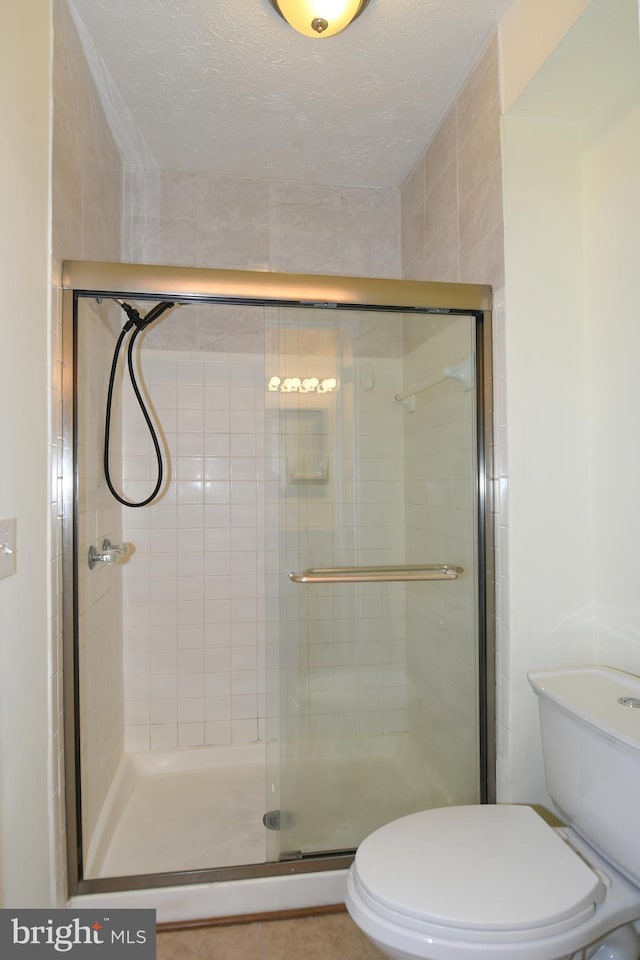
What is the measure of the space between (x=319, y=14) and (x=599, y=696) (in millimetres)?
1857

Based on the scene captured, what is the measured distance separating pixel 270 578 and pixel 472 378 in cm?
88

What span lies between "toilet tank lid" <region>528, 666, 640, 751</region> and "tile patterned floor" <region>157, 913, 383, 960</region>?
0.82 m

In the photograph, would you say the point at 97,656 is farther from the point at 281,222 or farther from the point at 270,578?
the point at 281,222

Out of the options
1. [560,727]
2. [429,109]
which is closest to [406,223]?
[429,109]

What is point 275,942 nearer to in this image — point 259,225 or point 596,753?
point 596,753

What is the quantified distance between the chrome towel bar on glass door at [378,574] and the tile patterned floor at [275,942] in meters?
0.93

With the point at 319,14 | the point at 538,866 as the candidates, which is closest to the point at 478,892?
the point at 538,866

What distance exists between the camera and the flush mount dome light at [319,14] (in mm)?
1329

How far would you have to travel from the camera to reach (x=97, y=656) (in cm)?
176

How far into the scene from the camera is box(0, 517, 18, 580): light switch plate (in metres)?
1.01

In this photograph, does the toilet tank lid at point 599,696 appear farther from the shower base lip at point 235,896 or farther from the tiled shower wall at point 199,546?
the tiled shower wall at point 199,546

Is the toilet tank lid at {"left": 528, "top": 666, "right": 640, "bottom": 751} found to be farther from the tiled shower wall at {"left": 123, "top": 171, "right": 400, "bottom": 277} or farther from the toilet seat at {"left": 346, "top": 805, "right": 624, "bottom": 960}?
the tiled shower wall at {"left": 123, "top": 171, "right": 400, "bottom": 277}

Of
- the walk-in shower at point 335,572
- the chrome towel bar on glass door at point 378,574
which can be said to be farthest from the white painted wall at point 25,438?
the chrome towel bar on glass door at point 378,574

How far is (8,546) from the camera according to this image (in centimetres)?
104
